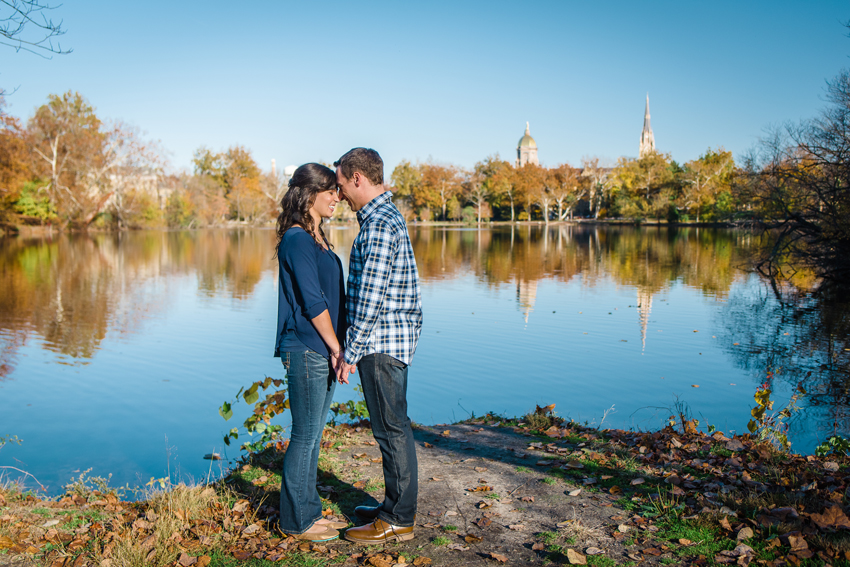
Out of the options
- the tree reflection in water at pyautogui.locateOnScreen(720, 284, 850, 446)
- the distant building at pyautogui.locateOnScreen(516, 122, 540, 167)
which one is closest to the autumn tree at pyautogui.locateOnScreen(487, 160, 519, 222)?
the tree reflection in water at pyautogui.locateOnScreen(720, 284, 850, 446)

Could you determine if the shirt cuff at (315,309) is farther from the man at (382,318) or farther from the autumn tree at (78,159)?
the autumn tree at (78,159)

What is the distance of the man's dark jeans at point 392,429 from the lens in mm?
3102

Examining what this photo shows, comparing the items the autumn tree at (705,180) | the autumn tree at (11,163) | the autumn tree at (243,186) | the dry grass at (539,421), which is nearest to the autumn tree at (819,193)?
the dry grass at (539,421)

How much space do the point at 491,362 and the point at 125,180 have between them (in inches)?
2108

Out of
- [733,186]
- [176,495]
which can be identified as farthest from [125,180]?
[176,495]

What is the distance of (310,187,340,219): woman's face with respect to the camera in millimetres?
3217

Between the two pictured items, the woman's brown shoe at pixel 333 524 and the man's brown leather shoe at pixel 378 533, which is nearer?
the man's brown leather shoe at pixel 378 533

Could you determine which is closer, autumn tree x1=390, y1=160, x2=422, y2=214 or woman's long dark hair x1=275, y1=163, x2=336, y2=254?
woman's long dark hair x1=275, y1=163, x2=336, y2=254

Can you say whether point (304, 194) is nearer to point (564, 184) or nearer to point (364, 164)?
point (364, 164)

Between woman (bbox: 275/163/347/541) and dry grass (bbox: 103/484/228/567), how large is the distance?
21.7 inches

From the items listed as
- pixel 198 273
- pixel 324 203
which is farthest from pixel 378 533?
pixel 198 273

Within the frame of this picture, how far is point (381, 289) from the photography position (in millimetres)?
3020

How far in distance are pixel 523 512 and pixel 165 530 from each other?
205cm

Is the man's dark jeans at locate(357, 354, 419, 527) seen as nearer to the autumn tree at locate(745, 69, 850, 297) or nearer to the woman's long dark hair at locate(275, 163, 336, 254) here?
the woman's long dark hair at locate(275, 163, 336, 254)
